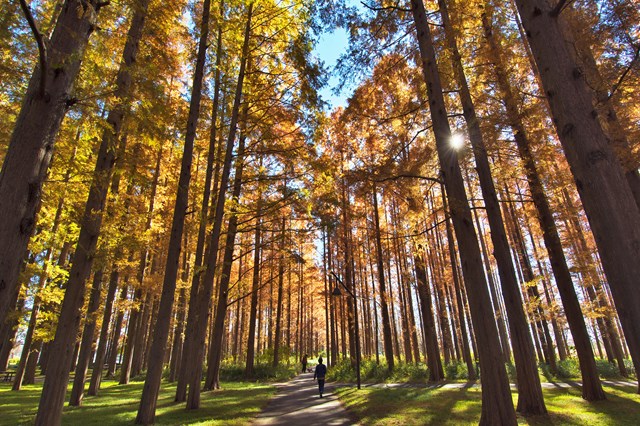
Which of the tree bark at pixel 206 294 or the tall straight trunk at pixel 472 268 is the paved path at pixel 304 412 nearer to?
the tree bark at pixel 206 294

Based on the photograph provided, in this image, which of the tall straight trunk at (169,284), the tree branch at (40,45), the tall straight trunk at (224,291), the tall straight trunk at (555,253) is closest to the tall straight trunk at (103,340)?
the tall straight trunk at (224,291)

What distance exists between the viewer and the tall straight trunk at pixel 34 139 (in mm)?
3109

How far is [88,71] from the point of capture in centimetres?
596

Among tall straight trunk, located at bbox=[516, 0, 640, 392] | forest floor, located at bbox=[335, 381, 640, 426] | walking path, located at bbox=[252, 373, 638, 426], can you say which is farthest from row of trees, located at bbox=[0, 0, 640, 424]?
walking path, located at bbox=[252, 373, 638, 426]

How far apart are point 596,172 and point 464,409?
7.38 m

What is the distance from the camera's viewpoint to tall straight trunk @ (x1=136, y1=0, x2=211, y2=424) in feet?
23.5

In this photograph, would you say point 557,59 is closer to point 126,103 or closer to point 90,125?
point 126,103

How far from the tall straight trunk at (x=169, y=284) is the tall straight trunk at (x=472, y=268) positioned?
5.72 metres

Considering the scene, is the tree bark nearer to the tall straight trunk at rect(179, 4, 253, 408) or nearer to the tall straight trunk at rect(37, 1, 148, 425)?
the tall straight trunk at rect(179, 4, 253, 408)

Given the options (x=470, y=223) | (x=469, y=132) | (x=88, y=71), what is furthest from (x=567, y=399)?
(x=88, y=71)

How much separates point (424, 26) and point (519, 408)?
854 centimetres

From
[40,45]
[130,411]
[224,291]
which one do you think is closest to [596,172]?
[40,45]

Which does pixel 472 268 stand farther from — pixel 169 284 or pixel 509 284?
pixel 169 284

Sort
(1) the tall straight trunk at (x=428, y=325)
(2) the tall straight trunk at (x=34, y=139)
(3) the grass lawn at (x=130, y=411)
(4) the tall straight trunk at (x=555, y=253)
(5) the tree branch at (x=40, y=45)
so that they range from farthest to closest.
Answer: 1. (1) the tall straight trunk at (x=428, y=325)
2. (4) the tall straight trunk at (x=555, y=253)
3. (3) the grass lawn at (x=130, y=411)
4. (2) the tall straight trunk at (x=34, y=139)
5. (5) the tree branch at (x=40, y=45)
